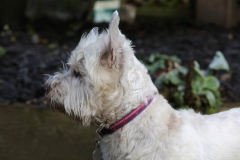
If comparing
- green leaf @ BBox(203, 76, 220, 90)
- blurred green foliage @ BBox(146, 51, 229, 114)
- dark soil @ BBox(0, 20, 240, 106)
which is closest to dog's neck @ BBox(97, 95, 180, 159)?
blurred green foliage @ BBox(146, 51, 229, 114)

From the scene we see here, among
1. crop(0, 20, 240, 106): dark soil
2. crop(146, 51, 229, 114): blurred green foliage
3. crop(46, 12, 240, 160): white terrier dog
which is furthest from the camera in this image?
crop(0, 20, 240, 106): dark soil

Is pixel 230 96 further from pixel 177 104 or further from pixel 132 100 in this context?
pixel 132 100

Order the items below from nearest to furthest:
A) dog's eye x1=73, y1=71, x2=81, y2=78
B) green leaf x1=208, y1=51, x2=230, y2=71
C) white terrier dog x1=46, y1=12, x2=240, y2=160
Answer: white terrier dog x1=46, y1=12, x2=240, y2=160
dog's eye x1=73, y1=71, x2=81, y2=78
green leaf x1=208, y1=51, x2=230, y2=71

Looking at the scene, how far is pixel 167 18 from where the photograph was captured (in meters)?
10.9

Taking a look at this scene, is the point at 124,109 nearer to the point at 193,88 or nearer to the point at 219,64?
the point at 193,88

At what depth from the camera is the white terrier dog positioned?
4020mm

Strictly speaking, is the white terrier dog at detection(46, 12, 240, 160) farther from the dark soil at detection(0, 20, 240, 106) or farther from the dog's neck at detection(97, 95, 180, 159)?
the dark soil at detection(0, 20, 240, 106)

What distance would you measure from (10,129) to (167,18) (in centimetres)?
535

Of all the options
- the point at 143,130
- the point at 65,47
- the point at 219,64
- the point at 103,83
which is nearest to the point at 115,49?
the point at 103,83

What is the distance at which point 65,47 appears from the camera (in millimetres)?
9133

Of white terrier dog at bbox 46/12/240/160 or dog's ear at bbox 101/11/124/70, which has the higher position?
dog's ear at bbox 101/11/124/70

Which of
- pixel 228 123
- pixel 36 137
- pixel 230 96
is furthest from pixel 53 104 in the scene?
pixel 230 96

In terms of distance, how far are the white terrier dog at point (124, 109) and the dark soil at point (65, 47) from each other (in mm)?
2967

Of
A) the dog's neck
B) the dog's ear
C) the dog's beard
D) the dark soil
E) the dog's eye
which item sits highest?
the dog's ear
